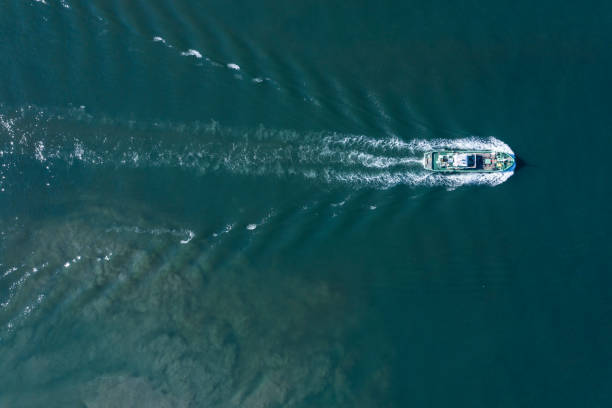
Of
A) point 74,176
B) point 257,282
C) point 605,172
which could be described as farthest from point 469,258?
point 74,176

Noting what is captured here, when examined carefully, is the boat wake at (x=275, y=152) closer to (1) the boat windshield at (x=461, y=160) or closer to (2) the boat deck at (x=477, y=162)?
(2) the boat deck at (x=477, y=162)

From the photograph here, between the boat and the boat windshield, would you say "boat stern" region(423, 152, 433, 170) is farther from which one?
the boat windshield

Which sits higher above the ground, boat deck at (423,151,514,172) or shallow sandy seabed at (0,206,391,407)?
boat deck at (423,151,514,172)

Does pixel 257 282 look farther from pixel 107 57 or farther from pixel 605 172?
pixel 605 172

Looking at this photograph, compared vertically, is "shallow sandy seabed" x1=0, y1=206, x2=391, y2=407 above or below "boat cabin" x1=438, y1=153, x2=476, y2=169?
below

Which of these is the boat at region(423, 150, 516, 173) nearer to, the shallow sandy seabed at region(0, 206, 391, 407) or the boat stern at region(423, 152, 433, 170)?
the boat stern at region(423, 152, 433, 170)

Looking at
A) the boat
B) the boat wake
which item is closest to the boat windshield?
the boat

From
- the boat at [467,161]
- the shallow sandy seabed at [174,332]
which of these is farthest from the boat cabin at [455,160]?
the shallow sandy seabed at [174,332]

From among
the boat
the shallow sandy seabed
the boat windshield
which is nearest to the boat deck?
the boat
